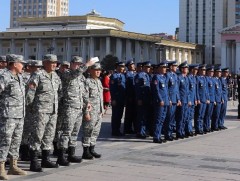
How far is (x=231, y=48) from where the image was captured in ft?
299

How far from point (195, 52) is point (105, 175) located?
353 feet

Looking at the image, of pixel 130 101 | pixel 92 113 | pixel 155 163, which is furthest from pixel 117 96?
pixel 155 163

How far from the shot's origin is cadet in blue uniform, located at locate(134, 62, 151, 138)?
1171 centimetres

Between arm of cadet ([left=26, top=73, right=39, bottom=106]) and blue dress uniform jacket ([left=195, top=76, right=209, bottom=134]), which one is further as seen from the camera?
blue dress uniform jacket ([left=195, top=76, right=209, bottom=134])

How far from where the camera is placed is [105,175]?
7.21m

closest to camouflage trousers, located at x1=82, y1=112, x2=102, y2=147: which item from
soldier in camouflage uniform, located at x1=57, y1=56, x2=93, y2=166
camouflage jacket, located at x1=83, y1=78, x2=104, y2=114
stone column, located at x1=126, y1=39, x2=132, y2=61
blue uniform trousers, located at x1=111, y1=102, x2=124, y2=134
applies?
camouflage jacket, located at x1=83, y1=78, x2=104, y2=114

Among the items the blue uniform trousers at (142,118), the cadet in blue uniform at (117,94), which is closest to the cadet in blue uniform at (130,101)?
the cadet in blue uniform at (117,94)

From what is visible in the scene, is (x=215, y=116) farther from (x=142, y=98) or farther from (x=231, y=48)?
(x=231, y=48)

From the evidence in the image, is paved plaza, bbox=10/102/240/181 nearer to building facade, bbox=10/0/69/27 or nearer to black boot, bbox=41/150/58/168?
black boot, bbox=41/150/58/168

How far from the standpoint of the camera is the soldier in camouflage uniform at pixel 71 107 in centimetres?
792

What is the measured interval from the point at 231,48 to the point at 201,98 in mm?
80926

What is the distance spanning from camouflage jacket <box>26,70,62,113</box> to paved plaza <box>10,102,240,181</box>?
971mm

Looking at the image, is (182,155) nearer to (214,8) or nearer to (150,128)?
(150,128)

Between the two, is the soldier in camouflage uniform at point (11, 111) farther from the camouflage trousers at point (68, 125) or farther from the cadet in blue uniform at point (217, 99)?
the cadet in blue uniform at point (217, 99)
